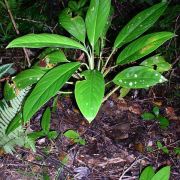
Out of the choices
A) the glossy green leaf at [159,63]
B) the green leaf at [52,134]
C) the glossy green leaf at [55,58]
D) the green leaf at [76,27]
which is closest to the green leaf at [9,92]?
the glossy green leaf at [55,58]

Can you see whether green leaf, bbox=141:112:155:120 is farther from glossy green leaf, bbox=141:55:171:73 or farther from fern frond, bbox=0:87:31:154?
fern frond, bbox=0:87:31:154

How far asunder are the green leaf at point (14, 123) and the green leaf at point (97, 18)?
2.14 feet

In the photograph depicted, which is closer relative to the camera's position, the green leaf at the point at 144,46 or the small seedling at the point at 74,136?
the green leaf at the point at 144,46

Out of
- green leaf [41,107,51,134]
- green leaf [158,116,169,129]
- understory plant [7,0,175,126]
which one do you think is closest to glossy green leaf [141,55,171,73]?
understory plant [7,0,175,126]

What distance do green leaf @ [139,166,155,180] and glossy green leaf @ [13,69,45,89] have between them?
0.88 m

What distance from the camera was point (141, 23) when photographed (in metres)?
1.73

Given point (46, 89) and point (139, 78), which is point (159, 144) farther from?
point (46, 89)

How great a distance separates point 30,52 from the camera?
279 cm

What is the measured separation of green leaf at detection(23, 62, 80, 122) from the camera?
139 cm

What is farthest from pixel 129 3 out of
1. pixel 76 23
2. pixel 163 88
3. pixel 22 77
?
pixel 22 77

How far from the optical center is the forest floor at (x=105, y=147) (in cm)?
187

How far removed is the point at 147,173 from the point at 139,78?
639 mm

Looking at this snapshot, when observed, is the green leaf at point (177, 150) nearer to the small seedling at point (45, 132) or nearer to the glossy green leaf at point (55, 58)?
the small seedling at point (45, 132)

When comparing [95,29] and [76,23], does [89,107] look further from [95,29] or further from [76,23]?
[76,23]
